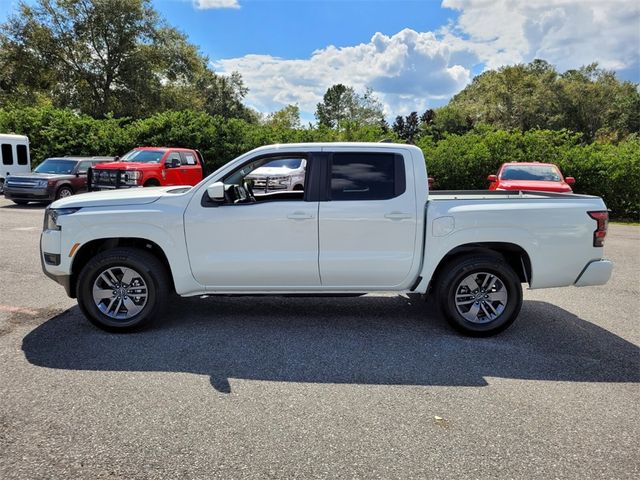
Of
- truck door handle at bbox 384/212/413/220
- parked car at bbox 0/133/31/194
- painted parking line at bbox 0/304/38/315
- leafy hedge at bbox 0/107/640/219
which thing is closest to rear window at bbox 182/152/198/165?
leafy hedge at bbox 0/107/640/219

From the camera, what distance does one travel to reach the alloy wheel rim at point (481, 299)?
5.08 metres

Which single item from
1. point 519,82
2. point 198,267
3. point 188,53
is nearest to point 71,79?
point 188,53

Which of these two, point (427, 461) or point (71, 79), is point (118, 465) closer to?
point (427, 461)

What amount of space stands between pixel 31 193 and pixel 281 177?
12.2 m

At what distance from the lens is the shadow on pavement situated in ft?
13.9

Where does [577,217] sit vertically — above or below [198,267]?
above

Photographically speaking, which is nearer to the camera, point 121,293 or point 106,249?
point 121,293

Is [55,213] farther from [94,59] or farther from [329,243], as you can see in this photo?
[94,59]

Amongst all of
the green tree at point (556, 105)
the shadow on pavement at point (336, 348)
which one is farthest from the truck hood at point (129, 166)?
the green tree at point (556, 105)

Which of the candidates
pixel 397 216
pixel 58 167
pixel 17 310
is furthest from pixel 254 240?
pixel 58 167

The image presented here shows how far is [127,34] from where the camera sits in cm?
3488

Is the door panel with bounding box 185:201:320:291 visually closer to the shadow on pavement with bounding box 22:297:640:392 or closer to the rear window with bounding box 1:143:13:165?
the shadow on pavement with bounding box 22:297:640:392

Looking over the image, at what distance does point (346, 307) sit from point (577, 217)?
2689 millimetres

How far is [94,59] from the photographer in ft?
117
